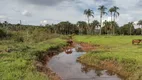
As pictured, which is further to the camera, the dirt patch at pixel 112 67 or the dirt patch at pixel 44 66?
the dirt patch at pixel 112 67

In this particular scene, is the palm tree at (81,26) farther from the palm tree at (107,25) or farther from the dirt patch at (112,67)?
the dirt patch at (112,67)

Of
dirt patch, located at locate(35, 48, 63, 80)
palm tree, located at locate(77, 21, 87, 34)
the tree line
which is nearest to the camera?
dirt patch, located at locate(35, 48, 63, 80)

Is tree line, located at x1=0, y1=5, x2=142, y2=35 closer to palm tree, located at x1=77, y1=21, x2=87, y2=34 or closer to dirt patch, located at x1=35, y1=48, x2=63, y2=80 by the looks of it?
palm tree, located at x1=77, y1=21, x2=87, y2=34

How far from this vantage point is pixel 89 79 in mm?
23016

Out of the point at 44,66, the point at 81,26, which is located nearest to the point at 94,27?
the point at 81,26

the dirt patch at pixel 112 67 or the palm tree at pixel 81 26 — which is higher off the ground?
the palm tree at pixel 81 26

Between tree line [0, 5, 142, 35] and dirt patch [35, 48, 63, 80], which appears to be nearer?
dirt patch [35, 48, 63, 80]

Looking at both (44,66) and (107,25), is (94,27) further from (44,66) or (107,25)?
(44,66)

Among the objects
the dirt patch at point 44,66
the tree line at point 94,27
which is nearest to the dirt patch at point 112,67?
the dirt patch at point 44,66

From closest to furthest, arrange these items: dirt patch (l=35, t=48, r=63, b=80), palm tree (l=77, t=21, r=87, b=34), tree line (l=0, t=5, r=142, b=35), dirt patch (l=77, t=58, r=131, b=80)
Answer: dirt patch (l=35, t=48, r=63, b=80), dirt patch (l=77, t=58, r=131, b=80), tree line (l=0, t=5, r=142, b=35), palm tree (l=77, t=21, r=87, b=34)

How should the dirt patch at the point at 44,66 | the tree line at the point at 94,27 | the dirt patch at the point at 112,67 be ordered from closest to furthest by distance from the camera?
the dirt patch at the point at 44,66 → the dirt patch at the point at 112,67 → the tree line at the point at 94,27

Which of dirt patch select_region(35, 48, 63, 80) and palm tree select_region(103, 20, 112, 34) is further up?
palm tree select_region(103, 20, 112, 34)

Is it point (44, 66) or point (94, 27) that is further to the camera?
point (94, 27)

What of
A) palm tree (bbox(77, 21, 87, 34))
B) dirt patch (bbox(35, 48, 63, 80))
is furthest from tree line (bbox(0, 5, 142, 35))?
dirt patch (bbox(35, 48, 63, 80))
